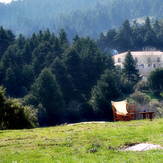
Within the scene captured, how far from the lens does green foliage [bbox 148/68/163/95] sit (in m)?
49.6

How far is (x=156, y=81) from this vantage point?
165 feet

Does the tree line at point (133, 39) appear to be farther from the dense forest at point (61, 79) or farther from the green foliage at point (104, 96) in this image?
the green foliage at point (104, 96)

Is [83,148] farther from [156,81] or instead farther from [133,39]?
[133,39]

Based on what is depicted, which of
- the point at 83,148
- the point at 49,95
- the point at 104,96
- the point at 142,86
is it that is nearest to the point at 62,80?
the point at 49,95

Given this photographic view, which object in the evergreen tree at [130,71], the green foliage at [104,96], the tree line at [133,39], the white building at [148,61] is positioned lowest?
the green foliage at [104,96]

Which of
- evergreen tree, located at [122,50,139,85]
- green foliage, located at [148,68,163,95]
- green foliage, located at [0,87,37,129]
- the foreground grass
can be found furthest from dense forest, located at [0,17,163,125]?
the foreground grass

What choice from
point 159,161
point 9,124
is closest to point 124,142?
point 159,161

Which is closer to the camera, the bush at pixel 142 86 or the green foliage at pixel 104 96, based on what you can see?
the green foliage at pixel 104 96

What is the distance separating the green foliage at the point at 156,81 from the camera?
163 feet

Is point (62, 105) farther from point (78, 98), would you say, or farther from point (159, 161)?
point (159, 161)

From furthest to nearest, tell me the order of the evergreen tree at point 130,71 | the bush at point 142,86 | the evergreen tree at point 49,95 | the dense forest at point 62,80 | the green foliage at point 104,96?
1. the evergreen tree at point 130,71
2. the bush at point 142,86
3. the green foliage at point 104,96
4. the dense forest at point 62,80
5. the evergreen tree at point 49,95

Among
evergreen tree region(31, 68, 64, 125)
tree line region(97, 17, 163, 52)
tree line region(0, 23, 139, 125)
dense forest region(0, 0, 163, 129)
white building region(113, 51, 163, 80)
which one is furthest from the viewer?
tree line region(97, 17, 163, 52)

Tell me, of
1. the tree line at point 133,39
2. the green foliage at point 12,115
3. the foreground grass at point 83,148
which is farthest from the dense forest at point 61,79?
the foreground grass at point 83,148

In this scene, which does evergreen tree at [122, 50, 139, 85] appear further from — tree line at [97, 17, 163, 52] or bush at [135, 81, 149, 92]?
tree line at [97, 17, 163, 52]
